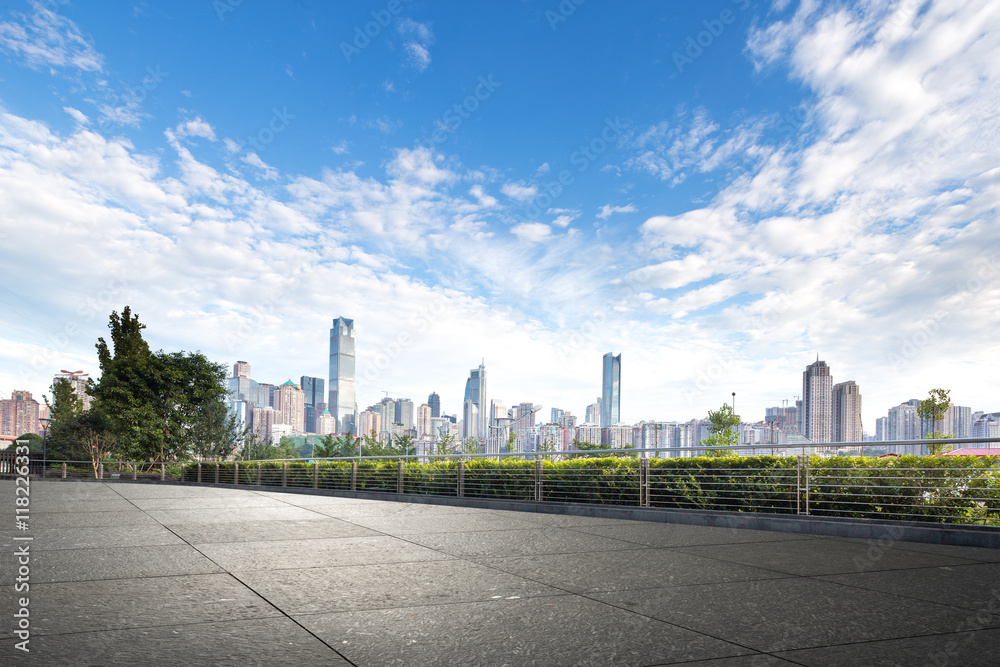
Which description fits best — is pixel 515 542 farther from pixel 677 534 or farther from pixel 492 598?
pixel 492 598

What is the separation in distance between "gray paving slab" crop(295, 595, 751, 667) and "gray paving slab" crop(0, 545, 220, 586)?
7.74 ft

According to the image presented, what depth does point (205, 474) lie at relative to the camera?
31734 mm

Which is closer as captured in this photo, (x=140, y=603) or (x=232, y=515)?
(x=140, y=603)

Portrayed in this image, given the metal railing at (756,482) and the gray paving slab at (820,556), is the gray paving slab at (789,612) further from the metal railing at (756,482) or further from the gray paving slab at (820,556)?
the metal railing at (756,482)

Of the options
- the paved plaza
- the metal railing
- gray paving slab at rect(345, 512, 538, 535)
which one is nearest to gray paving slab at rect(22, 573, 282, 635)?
the paved plaza

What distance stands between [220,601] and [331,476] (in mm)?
21070

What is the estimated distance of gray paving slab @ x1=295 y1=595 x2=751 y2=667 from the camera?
367cm

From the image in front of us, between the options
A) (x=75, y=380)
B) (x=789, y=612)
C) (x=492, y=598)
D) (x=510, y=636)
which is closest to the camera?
(x=510, y=636)

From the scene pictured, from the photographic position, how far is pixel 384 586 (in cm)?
551

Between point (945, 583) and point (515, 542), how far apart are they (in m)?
4.27

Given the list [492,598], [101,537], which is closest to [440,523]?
[101,537]

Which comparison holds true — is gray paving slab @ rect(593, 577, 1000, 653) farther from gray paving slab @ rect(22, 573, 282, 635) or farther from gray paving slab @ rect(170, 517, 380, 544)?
gray paving slab @ rect(170, 517, 380, 544)

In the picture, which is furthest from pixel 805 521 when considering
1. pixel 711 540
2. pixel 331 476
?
pixel 331 476

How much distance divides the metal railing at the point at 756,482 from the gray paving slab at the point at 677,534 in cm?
135
